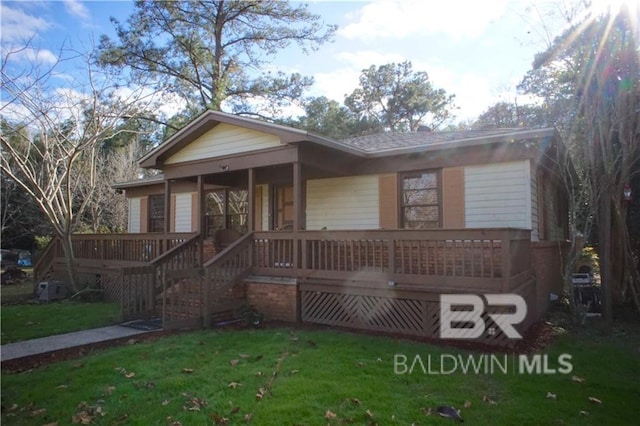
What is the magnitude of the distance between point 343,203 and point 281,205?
229cm

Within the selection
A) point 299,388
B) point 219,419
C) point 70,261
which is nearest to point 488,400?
point 299,388

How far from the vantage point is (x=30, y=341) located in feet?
24.2

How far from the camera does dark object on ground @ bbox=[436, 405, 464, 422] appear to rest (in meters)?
4.03

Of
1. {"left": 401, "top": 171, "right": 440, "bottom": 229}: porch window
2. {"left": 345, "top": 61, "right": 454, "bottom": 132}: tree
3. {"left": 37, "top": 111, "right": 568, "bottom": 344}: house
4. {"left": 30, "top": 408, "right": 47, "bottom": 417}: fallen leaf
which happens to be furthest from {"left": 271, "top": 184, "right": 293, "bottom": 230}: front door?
{"left": 345, "top": 61, "right": 454, "bottom": 132}: tree

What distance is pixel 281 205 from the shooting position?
1250 centimetres

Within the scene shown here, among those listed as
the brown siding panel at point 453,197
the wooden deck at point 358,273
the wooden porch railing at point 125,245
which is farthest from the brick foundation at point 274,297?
the brown siding panel at point 453,197

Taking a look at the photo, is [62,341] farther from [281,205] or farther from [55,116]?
[55,116]

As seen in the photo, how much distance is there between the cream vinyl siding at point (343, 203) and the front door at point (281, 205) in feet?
3.13

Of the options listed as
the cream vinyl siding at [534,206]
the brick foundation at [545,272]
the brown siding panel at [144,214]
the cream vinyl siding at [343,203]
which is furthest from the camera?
the brown siding panel at [144,214]

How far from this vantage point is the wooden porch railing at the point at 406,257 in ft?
21.9

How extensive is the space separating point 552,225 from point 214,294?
30.5 ft

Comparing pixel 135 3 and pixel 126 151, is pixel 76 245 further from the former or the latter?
pixel 126 151

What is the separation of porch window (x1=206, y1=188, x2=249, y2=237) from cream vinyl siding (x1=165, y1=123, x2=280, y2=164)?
235 cm

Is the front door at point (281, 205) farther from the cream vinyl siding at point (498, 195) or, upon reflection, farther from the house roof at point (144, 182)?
the cream vinyl siding at point (498, 195)
